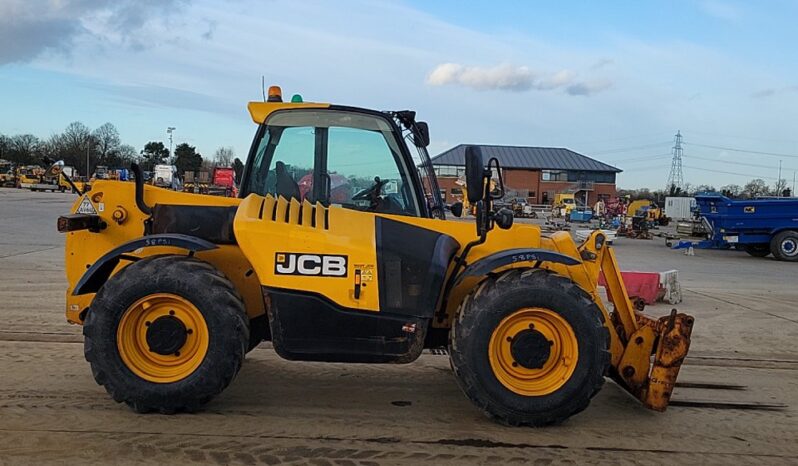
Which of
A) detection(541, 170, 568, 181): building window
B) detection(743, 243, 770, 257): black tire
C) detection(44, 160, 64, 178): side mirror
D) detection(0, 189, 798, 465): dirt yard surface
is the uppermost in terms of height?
detection(541, 170, 568, 181): building window

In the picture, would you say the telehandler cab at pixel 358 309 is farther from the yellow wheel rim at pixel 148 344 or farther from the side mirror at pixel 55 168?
the side mirror at pixel 55 168

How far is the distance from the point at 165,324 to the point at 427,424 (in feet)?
6.25

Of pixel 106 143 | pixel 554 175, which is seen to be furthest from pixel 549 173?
pixel 106 143

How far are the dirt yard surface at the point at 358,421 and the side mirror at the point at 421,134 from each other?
78.1 inches

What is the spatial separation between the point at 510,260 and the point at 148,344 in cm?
251

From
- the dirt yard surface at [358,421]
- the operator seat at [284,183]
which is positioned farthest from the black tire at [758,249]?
the operator seat at [284,183]

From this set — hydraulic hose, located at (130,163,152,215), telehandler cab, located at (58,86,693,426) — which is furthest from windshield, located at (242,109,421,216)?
hydraulic hose, located at (130,163,152,215)

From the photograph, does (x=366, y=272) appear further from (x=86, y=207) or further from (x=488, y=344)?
(x=86, y=207)

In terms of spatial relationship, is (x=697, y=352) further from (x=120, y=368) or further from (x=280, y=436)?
(x=120, y=368)

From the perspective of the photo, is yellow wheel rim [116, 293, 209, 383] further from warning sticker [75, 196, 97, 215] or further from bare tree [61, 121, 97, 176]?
bare tree [61, 121, 97, 176]

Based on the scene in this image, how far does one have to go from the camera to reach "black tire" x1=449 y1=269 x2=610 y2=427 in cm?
450

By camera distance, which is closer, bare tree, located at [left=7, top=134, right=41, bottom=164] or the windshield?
the windshield

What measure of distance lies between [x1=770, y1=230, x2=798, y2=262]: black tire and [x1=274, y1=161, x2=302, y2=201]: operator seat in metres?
20.1

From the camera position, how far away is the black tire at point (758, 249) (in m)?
21.9
